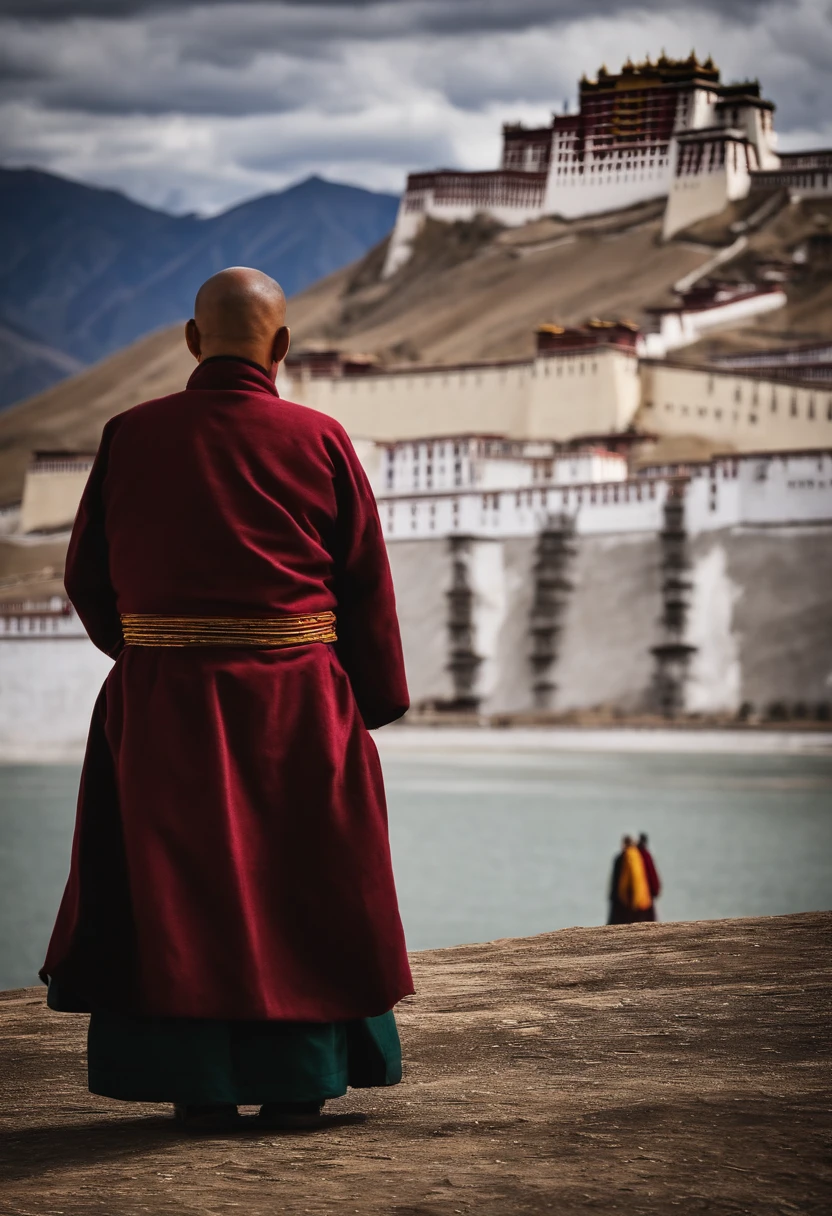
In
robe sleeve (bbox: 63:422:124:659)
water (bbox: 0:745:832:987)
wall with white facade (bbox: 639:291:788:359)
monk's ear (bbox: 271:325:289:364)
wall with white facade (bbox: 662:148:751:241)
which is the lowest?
water (bbox: 0:745:832:987)

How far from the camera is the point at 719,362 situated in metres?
36.2

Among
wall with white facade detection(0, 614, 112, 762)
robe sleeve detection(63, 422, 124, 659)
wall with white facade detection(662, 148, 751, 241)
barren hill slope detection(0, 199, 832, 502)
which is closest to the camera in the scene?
robe sleeve detection(63, 422, 124, 659)

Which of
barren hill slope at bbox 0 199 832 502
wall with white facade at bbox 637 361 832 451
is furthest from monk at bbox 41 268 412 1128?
barren hill slope at bbox 0 199 832 502

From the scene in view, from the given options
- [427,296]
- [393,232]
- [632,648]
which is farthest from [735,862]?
[393,232]

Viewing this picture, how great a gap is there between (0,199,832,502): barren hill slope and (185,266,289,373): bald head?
35.1 m

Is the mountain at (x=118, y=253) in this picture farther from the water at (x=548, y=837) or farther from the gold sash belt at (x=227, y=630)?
the gold sash belt at (x=227, y=630)

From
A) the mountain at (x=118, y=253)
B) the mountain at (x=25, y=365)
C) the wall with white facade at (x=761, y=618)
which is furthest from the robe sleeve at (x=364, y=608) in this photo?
the mountain at (x=25, y=365)

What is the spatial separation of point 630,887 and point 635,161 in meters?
41.1

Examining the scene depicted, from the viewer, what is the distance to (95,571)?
2.43 meters

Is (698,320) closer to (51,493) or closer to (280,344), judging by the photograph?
(51,493)

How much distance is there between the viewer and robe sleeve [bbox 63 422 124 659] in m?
2.42

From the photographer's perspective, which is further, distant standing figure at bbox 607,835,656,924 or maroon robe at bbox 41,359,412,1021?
distant standing figure at bbox 607,835,656,924

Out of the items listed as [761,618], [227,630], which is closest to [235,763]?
[227,630]

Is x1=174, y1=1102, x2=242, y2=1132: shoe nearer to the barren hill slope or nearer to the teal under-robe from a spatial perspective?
the teal under-robe
